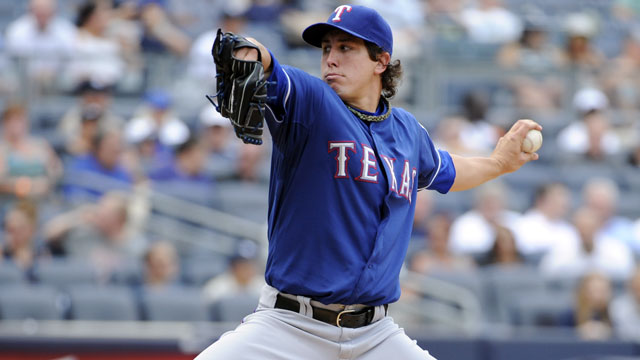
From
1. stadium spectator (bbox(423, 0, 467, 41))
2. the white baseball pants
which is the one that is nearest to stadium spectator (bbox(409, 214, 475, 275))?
stadium spectator (bbox(423, 0, 467, 41))

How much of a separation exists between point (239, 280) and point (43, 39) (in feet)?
12.0

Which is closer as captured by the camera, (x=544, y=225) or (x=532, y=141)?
(x=532, y=141)

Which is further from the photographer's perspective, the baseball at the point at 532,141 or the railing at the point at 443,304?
the railing at the point at 443,304

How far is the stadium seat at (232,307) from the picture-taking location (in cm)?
685

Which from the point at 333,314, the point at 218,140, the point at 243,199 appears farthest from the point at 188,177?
the point at 333,314

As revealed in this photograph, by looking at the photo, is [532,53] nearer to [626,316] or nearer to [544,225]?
[544,225]

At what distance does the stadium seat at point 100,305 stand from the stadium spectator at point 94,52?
2690mm

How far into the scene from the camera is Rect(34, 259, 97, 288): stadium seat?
6.92 metres

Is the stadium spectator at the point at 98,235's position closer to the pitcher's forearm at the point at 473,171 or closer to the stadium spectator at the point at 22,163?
the stadium spectator at the point at 22,163

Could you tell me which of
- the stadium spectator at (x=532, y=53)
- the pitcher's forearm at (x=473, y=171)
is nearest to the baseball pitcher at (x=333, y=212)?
the pitcher's forearm at (x=473, y=171)

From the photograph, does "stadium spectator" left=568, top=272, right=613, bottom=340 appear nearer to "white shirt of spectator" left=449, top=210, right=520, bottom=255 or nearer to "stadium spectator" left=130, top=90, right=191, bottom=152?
"white shirt of spectator" left=449, top=210, right=520, bottom=255

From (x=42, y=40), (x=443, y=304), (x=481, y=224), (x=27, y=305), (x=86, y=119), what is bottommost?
(x=27, y=305)

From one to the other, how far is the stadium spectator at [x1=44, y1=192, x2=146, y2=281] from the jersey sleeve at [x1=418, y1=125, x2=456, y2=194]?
3.65 meters

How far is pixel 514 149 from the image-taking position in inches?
161
